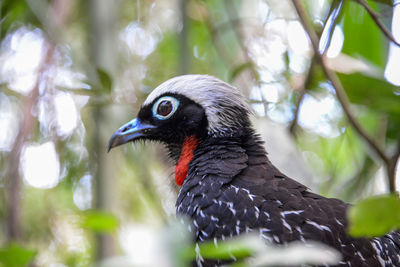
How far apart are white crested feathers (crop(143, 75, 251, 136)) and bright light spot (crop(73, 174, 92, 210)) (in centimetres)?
203

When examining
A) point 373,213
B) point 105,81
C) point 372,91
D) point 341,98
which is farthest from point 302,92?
point 373,213

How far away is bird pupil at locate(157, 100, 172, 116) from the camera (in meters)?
2.70

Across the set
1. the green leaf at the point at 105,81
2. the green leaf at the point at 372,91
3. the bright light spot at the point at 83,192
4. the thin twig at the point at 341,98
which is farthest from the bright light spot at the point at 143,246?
the bright light spot at the point at 83,192

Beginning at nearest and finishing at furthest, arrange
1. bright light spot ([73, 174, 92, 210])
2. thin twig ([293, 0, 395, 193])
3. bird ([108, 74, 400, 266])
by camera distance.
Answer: bird ([108, 74, 400, 266])
thin twig ([293, 0, 395, 193])
bright light spot ([73, 174, 92, 210])

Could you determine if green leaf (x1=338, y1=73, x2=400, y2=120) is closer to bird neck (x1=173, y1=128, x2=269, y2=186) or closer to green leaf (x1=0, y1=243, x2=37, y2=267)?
bird neck (x1=173, y1=128, x2=269, y2=186)

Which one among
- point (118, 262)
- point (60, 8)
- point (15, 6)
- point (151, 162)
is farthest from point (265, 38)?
point (118, 262)

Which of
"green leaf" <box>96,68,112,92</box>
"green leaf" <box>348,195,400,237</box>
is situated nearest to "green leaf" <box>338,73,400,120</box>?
"green leaf" <box>96,68,112,92</box>

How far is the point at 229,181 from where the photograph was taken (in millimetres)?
2275

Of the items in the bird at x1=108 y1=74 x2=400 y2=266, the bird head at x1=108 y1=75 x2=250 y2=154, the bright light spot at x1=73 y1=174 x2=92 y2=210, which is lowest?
the bright light spot at x1=73 y1=174 x2=92 y2=210

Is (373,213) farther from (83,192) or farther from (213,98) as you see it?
(83,192)

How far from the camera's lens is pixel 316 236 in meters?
1.97

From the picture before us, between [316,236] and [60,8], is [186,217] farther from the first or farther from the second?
[60,8]

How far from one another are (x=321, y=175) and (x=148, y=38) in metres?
1.98

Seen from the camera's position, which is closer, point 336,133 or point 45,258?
point 336,133
